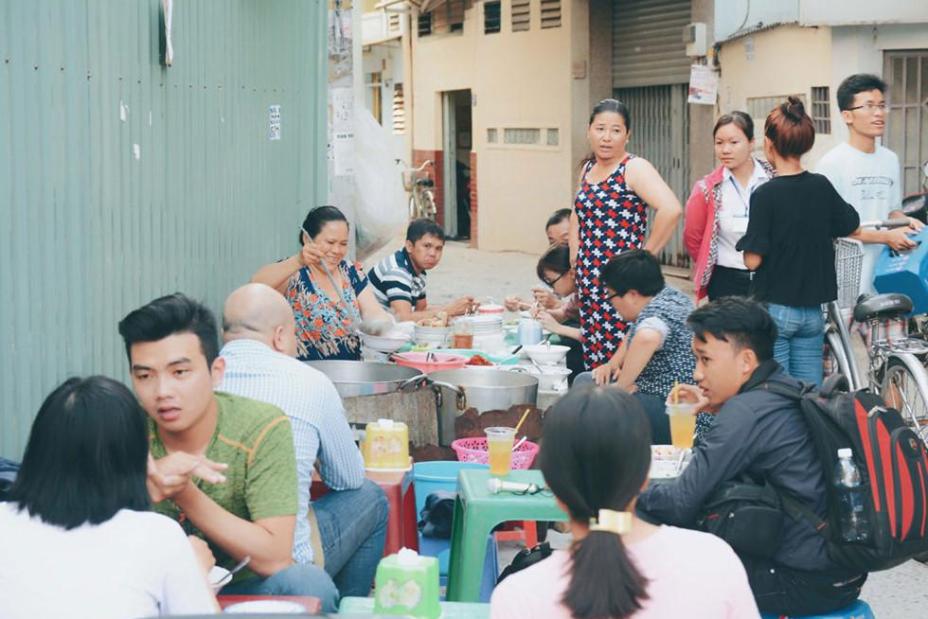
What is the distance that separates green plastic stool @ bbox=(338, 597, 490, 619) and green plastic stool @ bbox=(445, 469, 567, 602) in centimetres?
64

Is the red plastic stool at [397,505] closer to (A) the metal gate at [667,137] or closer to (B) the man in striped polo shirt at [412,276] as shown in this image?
(B) the man in striped polo shirt at [412,276]

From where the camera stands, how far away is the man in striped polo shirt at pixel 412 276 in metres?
8.29

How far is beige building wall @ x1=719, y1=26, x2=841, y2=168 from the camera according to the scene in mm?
13031

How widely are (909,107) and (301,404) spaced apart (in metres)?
9.85

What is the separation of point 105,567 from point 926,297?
17.4 ft

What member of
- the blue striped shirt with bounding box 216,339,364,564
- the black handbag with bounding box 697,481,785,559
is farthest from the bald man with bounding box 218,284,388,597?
the black handbag with bounding box 697,481,785,559

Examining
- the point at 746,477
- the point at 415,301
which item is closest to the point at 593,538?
the point at 746,477

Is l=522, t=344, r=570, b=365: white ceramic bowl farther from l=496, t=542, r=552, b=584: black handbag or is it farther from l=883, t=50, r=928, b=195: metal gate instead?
l=883, t=50, r=928, b=195: metal gate

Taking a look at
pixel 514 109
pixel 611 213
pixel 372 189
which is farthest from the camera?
pixel 514 109

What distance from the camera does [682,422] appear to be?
5.10 meters

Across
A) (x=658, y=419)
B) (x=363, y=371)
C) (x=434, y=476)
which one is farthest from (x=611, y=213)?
(x=434, y=476)

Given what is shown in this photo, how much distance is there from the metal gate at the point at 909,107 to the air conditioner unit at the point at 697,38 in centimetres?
339

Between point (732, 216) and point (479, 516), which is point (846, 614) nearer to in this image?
point (479, 516)

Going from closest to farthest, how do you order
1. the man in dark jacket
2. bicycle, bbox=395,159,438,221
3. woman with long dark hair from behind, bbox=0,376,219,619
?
woman with long dark hair from behind, bbox=0,376,219,619 → the man in dark jacket → bicycle, bbox=395,159,438,221
